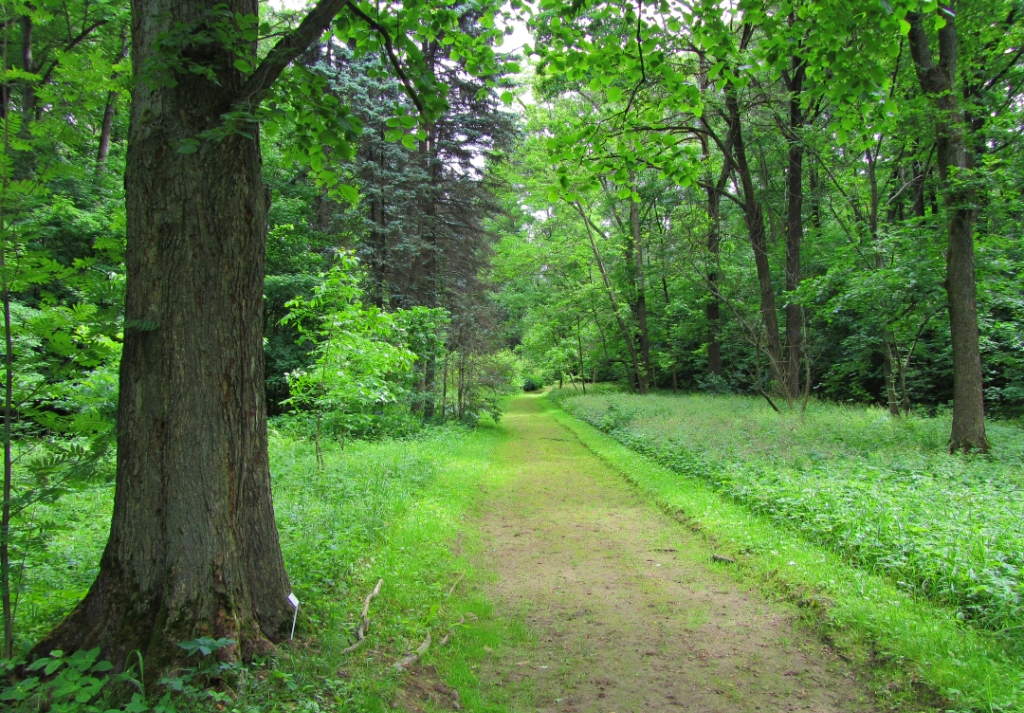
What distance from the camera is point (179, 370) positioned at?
2.88 metres

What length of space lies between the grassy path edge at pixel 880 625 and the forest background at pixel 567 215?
3.81 metres

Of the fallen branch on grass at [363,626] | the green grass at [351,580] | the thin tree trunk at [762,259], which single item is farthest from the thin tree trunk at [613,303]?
the fallen branch on grass at [363,626]

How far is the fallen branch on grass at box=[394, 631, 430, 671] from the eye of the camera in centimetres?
337

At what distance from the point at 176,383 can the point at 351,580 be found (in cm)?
236

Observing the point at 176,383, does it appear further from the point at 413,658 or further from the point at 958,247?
the point at 958,247

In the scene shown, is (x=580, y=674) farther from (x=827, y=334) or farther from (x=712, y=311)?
(x=712, y=311)

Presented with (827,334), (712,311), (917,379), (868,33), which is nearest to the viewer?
(868,33)

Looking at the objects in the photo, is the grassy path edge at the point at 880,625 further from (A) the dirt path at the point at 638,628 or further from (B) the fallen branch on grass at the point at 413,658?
(B) the fallen branch on grass at the point at 413,658

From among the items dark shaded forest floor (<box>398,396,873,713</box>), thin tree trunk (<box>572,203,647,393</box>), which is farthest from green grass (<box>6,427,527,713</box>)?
thin tree trunk (<box>572,203,647,393</box>)

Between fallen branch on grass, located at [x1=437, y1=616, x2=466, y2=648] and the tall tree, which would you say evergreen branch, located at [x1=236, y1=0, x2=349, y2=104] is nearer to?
the tall tree

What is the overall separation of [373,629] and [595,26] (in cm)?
541

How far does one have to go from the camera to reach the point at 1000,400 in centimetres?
1528

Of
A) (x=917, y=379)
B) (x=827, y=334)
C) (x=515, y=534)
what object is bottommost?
(x=515, y=534)

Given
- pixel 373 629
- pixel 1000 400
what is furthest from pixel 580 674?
pixel 1000 400
